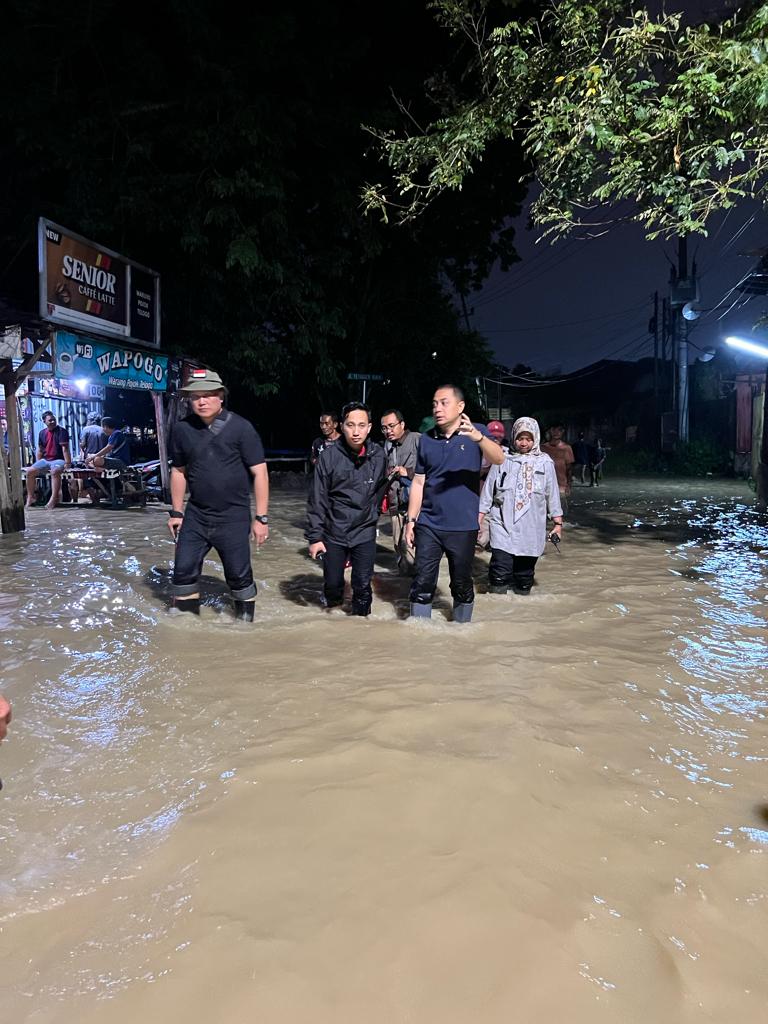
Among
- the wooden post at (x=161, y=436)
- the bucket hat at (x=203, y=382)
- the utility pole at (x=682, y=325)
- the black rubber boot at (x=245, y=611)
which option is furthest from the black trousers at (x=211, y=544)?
the utility pole at (x=682, y=325)

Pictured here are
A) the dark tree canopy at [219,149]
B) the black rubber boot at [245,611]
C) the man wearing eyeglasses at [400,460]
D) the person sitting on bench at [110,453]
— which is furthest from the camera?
the person sitting on bench at [110,453]

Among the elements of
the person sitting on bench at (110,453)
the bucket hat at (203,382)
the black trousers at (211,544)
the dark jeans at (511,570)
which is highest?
the bucket hat at (203,382)

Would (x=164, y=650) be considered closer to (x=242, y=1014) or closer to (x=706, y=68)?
(x=242, y=1014)

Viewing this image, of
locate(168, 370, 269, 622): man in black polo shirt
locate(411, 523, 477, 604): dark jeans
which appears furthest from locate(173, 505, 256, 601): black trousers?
locate(411, 523, 477, 604): dark jeans

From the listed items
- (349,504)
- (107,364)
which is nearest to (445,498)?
(349,504)

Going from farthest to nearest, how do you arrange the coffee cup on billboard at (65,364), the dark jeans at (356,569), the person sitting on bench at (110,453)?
the person sitting on bench at (110,453)
the coffee cup on billboard at (65,364)
the dark jeans at (356,569)

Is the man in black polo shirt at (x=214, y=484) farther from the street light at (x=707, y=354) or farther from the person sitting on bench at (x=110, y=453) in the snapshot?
the street light at (x=707, y=354)

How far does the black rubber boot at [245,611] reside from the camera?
542 centimetres

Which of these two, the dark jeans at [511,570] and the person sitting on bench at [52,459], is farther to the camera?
the person sitting on bench at [52,459]

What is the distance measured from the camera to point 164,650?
187 inches

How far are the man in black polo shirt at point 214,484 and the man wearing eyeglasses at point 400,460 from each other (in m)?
1.79

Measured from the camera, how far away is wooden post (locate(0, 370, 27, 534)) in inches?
402

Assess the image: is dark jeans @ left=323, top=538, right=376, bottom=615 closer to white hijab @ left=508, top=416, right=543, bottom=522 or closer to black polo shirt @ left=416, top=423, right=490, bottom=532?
black polo shirt @ left=416, top=423, right=490, bottom=532

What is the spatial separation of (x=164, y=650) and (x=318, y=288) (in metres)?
13.0
